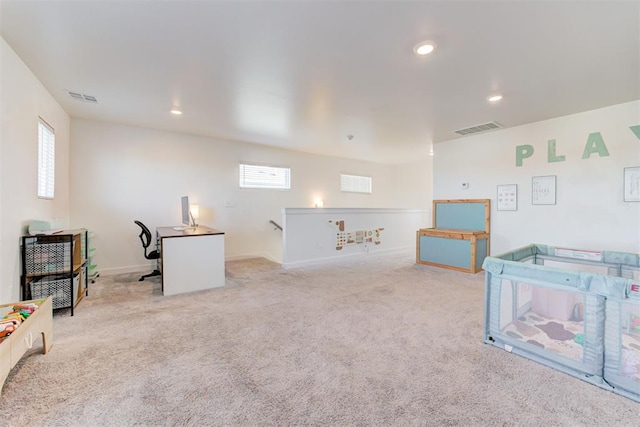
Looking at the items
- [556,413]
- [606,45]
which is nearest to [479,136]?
[606,45]

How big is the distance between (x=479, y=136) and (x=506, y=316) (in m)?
3.86

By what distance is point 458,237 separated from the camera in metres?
4.66

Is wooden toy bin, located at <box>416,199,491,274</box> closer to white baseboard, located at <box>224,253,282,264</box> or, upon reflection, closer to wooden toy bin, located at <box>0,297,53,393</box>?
white baseboard, located at <box>224,253,282,264</box>

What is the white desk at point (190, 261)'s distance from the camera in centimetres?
339

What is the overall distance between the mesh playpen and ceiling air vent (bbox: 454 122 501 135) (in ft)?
8.08

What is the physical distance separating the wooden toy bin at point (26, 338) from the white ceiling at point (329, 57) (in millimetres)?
2205

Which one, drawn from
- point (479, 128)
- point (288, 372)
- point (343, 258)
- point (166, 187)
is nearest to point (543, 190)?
point (479, 128)

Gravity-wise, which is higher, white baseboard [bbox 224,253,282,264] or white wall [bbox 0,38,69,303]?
white wall [bbox 0,38,69,303]

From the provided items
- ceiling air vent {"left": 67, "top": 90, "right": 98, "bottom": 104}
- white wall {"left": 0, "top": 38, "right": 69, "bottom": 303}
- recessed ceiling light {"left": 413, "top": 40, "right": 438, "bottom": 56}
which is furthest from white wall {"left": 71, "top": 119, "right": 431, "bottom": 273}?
recessed ceiling light {"left": 413, "top": 40, "right": 438, "bottom": 56}

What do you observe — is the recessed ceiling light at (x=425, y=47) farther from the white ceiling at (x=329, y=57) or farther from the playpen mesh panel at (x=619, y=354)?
the playpen mesh panel at (x=619, y=354)

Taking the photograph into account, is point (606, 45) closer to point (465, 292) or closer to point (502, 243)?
point (465, 292)

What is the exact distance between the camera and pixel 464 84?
298 cm

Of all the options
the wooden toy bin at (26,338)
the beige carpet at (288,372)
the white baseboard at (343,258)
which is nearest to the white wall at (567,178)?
the white baseboard at (343,258)

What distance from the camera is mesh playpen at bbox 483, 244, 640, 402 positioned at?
1620 mm
